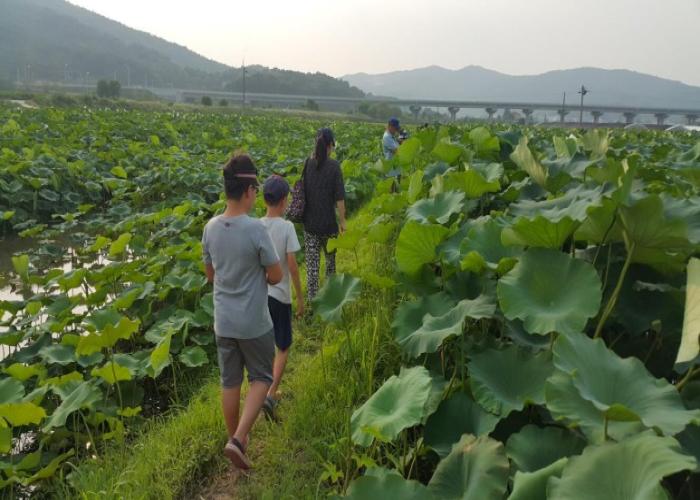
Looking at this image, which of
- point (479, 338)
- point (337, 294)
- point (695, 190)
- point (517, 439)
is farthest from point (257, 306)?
point (695, 190)

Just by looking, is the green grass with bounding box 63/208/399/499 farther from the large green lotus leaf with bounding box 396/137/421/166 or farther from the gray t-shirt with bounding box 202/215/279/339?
the large green lotus leaf with bounding box 396/137/421/166

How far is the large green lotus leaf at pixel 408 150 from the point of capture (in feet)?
16.2

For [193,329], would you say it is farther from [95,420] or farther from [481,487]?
Answer: [481,487]

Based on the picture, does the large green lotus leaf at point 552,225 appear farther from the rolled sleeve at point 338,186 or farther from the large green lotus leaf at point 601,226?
the rolled sleeve at point 338,186

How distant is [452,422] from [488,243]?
2.53ft

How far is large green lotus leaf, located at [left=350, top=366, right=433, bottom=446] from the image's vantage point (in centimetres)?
170

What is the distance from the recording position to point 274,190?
Answer: 3.16m

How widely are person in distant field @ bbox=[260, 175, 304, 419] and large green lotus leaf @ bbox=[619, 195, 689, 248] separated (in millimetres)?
1823

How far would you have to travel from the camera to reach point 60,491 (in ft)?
8.80

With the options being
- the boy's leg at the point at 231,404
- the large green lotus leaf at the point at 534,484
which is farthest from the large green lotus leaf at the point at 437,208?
the large green lotus leaf at the point at 534,484

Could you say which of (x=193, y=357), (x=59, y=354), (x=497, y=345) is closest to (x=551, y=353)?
(x=497, y=345)

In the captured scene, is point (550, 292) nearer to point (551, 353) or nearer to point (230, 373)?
point (551, 353)

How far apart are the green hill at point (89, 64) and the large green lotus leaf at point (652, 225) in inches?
3715

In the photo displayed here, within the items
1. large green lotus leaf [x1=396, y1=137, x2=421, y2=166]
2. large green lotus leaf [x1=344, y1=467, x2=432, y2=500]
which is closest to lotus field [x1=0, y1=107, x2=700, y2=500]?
large green lotus leaf [x1=344, y1=467, x2=432, y2=500]
